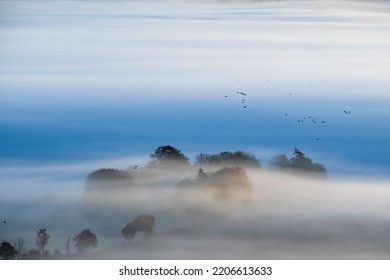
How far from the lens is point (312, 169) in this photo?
13.9 meters

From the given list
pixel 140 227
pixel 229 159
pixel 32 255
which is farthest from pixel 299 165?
pixel 32 255

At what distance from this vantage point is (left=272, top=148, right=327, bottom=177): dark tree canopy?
13.9m

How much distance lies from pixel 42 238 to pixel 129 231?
1.06 m

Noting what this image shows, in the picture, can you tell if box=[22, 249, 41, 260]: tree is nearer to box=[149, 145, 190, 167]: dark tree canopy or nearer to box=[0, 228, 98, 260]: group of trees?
box=[0, 228, 98, 260]: group of trees

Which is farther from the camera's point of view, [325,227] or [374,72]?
[374,72]

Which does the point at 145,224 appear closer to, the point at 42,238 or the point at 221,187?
the point at 221,187

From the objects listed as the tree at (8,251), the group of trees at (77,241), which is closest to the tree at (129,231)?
the group of trees at (77,241)

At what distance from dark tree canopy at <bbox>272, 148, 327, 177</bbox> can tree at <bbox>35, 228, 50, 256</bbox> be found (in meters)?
2.94

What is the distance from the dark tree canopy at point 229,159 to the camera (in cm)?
1391

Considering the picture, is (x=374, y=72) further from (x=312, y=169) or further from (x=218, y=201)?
(x=218, y=201)

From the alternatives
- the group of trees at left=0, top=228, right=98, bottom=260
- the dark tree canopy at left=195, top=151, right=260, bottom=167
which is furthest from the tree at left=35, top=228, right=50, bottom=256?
the dark tree canopy at left=195, top=151, right=260, bottom=167

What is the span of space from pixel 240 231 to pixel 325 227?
3.40 feet

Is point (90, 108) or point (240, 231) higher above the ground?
point (90, 108)
